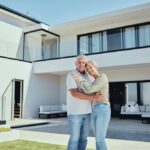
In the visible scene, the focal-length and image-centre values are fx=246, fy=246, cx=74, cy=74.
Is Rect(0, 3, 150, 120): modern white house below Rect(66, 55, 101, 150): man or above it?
above

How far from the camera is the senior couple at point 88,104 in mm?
3248

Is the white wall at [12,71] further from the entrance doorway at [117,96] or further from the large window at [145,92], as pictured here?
the large window at [145,92]

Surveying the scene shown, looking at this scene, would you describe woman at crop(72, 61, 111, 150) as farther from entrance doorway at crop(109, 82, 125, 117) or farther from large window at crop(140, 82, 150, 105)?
entrance doorway at crop(109, 82, 125, 117)

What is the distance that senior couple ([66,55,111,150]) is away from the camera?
3.25 metres

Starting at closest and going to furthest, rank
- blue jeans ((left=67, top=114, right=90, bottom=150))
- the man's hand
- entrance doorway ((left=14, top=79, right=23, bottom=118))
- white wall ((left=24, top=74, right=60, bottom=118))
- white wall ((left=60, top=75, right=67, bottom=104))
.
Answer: the man's hand
blue jeans ((left=67, top=114, right=90, bottom=150))
entrance doorway ((left=14, top=79, right=23, bottom=118))
white wall ((left=24, top=74, right=60, bottom=118))
white wall ((left=60, top=75, right=67, bottom=104))

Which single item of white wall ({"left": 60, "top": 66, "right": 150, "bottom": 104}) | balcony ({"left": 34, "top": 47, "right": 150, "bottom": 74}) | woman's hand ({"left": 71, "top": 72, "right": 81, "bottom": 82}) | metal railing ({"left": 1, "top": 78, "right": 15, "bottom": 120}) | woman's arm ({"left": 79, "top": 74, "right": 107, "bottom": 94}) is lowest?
metal railing ({"left": 1, "top": 78, "right": 15, "bottom": 120})

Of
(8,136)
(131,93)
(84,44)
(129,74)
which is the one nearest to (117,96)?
(131,93)

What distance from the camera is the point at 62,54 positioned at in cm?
1672

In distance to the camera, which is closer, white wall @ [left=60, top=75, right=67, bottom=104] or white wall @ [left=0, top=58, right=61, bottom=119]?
white wall @ [left=0, top=58, right=61, bottom=119]

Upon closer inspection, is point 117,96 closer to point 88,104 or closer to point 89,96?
point 88,104

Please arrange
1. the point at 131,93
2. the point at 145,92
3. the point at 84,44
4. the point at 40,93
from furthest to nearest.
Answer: the point at 84,44, the point at 40,93, the point at 131,93, the point at 145,92

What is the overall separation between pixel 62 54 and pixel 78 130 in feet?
44.5

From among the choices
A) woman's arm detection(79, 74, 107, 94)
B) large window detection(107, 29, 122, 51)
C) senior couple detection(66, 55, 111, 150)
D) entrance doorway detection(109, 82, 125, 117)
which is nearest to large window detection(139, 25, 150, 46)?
large window detection(107, 29, 122, 51)

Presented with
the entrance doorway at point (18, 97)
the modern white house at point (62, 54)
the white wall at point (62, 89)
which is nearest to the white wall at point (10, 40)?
the modern white house at point (62, 54)
